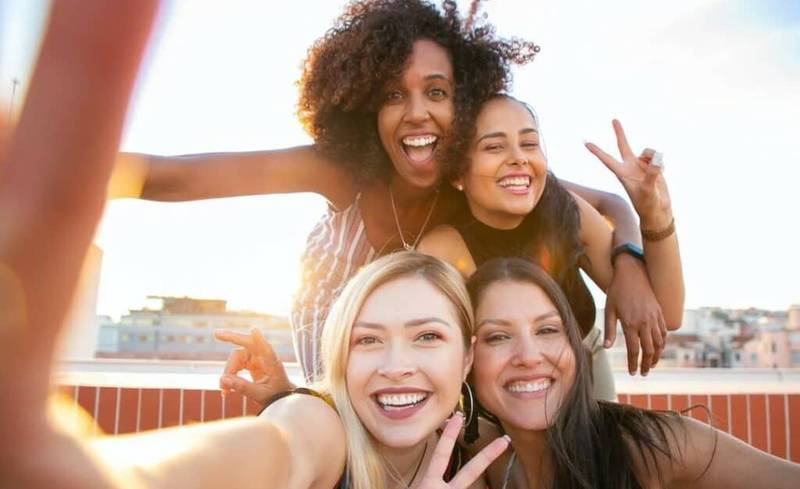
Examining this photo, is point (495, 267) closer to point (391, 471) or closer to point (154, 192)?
point (391, 471)

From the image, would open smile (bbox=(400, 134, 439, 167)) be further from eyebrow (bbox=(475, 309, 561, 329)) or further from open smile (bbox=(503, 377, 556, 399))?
open smile (bbox=(503, 377, 556, 399))

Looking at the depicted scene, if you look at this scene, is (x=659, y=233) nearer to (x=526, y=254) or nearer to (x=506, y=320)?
(x=526, y=254)

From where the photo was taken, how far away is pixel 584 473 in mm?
2217

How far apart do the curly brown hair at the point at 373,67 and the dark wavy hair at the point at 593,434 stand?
860 mm

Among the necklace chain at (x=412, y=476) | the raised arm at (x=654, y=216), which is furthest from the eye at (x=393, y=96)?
the necklace chain at (x=412, y=476)

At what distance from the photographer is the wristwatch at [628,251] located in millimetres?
2809

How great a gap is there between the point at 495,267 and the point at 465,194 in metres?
0.63

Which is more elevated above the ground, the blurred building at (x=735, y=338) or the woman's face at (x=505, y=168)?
the woman's face at (x=505, y=168)

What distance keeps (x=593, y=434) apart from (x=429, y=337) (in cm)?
61

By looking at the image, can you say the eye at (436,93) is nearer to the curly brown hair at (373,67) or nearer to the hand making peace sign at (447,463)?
the curly brown hair at (373,67)

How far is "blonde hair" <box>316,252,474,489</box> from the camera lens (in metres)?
2.01

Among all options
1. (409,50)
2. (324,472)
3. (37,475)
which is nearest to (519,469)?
(324,472)

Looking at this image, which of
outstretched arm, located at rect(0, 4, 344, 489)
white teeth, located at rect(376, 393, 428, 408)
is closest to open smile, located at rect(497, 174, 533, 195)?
white teeth, located at rect(376, 393, 428, 408)

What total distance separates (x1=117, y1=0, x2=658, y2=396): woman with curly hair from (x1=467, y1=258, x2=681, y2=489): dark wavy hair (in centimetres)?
46
